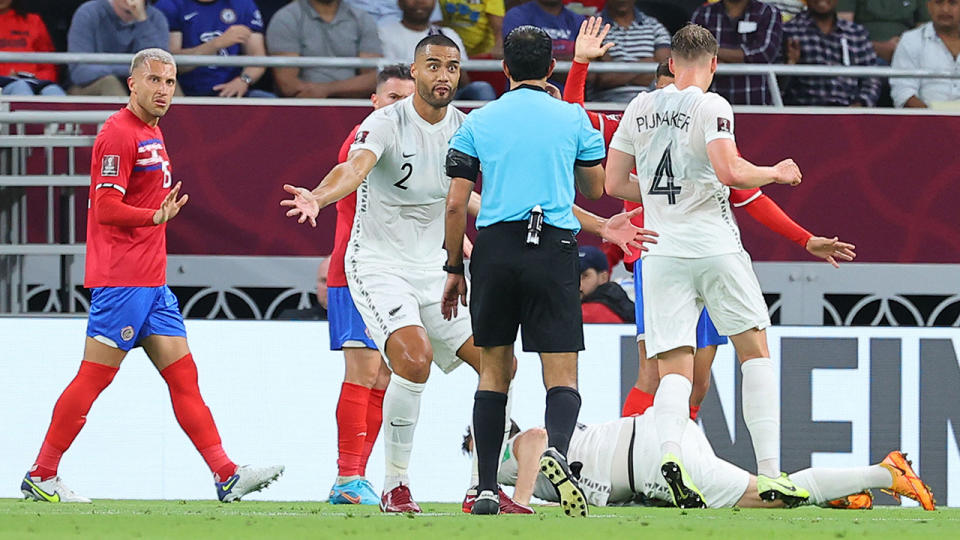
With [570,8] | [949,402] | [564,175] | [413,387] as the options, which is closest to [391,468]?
[413,387]

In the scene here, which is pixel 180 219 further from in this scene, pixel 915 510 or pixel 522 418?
pixel 915 510

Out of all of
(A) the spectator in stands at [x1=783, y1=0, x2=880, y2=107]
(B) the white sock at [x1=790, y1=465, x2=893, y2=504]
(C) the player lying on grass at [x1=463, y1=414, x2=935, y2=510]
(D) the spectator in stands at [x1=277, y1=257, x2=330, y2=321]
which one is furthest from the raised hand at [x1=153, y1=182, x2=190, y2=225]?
(A) the spectator in stands at [x1=783, y1=0, x2=880, y2=107]

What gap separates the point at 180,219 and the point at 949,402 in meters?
5.49

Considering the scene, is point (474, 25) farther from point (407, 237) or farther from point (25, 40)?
point (407, 237)

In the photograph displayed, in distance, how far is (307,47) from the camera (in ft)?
39.7

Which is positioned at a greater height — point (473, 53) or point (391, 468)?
point (473, 53)

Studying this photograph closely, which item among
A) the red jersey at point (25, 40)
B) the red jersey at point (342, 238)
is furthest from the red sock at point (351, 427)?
the red jersey at point (25, 40)

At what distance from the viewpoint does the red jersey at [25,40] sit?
11.8 metres

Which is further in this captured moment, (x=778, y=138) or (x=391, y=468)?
(x=778, y=138)

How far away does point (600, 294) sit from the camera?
404 inches

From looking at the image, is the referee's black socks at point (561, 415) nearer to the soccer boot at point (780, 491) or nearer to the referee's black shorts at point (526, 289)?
the referee's black shorts at point (526, 289)

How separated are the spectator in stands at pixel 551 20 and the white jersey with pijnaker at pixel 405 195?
15.9ft

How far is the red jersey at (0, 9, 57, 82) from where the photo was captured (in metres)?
11.8

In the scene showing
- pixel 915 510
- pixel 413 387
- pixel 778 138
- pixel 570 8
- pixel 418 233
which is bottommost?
pixel 915 510
